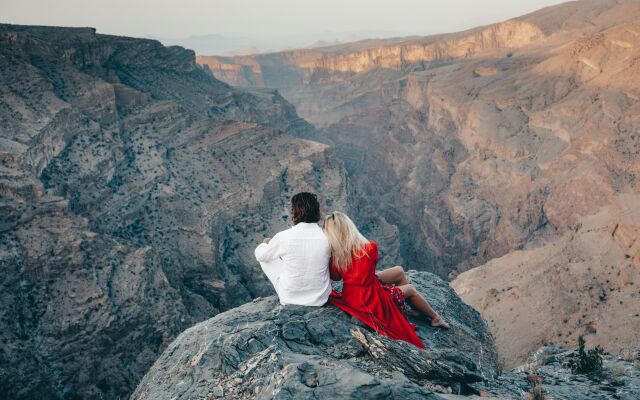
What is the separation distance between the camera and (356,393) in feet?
19.2

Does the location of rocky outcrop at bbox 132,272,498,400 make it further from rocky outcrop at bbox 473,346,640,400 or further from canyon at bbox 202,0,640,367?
canyon at bbox 202,0,640,367

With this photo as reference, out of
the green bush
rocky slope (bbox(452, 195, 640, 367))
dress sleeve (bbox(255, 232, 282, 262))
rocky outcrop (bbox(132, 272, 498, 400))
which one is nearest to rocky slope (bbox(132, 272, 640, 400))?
rocky outcrop (bbox(132, 272, 498, 400))

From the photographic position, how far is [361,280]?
300 inches

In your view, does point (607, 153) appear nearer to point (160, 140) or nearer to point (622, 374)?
point (160, 140)

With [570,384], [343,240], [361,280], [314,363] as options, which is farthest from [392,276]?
[570,384]

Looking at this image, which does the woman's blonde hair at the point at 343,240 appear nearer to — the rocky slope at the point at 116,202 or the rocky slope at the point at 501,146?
the rocky slope at the point at 116,202

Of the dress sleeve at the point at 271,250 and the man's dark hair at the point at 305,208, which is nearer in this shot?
the man's dark hair at the point at 305,208

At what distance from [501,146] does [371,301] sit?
57.4 meters

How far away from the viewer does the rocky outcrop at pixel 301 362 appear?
20.1 feet

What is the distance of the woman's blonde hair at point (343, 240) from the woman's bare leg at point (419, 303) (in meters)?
1.37

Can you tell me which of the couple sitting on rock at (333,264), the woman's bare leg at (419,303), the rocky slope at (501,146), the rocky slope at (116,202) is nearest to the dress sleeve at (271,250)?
the couple sitting on rock at (333,264)

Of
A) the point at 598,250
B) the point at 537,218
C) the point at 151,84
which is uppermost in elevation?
the point at 151,84

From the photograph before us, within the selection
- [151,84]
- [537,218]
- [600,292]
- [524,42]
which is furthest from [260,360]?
[524,42]

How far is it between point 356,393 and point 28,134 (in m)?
31.7
